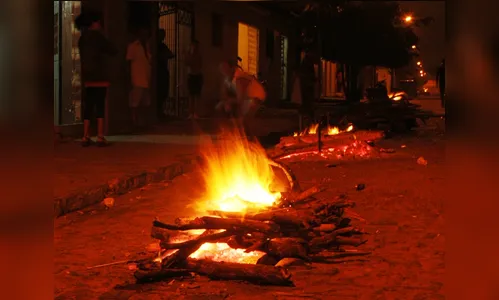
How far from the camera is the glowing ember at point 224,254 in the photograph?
4.79m

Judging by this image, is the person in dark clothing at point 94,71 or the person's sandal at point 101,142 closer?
the person in dark clothing at point 94,71

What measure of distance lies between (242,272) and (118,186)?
3.90 meters

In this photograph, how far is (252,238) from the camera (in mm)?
5004

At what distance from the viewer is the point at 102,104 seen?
11156 millimetres

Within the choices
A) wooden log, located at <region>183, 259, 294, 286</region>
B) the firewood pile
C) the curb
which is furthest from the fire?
wooden log, located at <region>183, 259, 294, 286</region>

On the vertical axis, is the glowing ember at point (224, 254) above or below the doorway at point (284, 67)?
below

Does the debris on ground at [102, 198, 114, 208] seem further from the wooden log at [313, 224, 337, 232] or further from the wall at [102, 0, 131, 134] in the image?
the wall at [102, 0, 131, 134]

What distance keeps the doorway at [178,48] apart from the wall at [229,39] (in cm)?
50

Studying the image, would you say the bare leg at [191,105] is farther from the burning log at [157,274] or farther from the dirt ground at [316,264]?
the burning log at [157,274]

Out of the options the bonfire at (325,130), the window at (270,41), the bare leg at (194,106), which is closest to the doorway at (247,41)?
the window at (270,41)

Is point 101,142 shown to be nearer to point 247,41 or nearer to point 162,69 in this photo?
point 162,69

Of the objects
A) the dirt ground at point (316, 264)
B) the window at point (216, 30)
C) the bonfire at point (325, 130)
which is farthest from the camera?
the window at point (216, 30)
